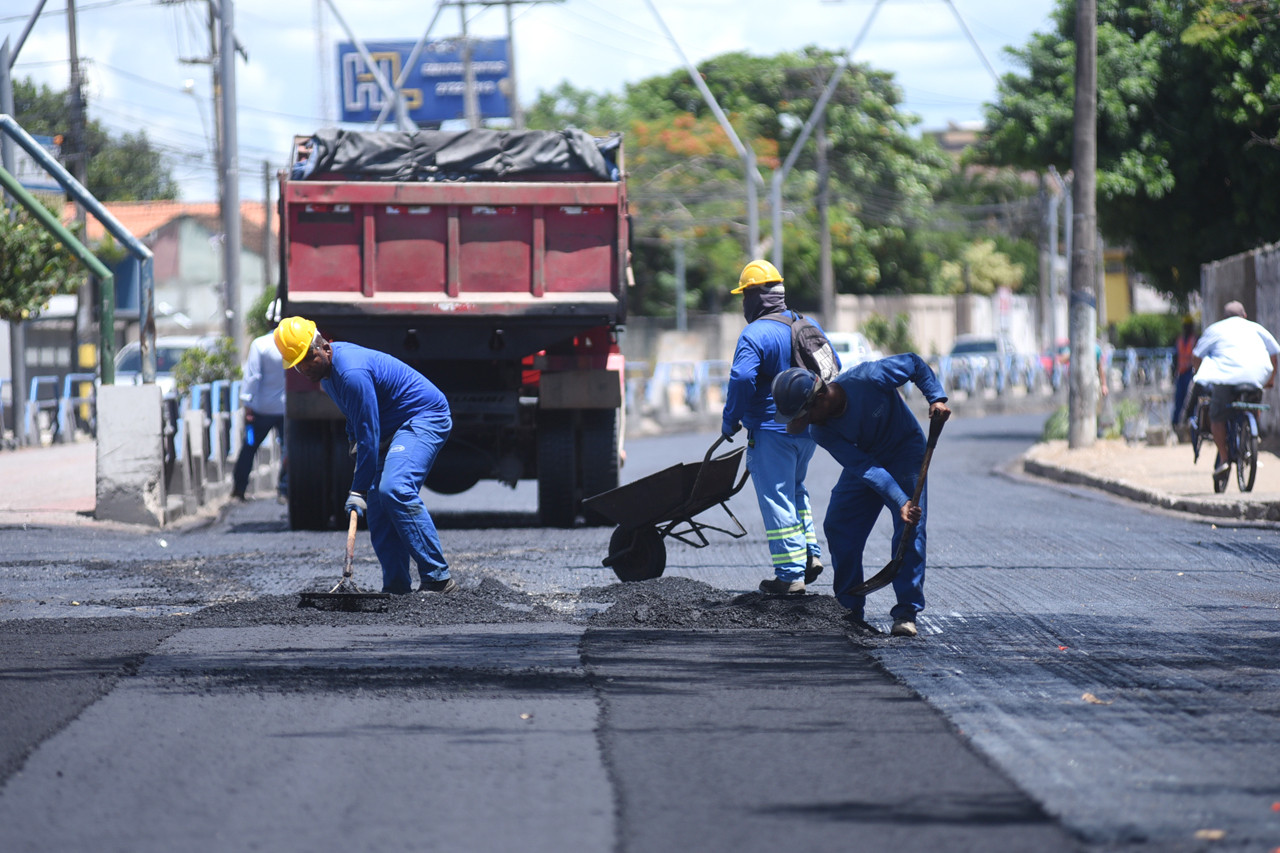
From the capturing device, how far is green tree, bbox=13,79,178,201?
48969mm

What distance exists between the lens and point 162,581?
9219 mm

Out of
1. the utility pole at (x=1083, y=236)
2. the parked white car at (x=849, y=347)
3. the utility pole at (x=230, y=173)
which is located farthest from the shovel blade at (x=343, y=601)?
the parked white car at (x=849, y=347)

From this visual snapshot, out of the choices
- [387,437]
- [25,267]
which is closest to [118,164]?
[25,267]

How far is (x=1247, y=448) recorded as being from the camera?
13.2 m

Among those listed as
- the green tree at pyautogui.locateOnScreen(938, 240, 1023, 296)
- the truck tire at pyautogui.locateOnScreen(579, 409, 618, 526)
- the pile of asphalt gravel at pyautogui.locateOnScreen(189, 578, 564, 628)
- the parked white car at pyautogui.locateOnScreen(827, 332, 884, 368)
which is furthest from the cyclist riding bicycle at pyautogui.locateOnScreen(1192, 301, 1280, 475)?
the green tree at pyautogui.locateOnScreen(938, 240, 1023, 296)

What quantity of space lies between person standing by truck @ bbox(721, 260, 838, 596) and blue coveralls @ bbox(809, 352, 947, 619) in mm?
606

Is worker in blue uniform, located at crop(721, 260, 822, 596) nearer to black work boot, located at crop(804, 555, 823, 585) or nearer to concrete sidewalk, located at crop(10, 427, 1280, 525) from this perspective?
black work boot, located at crop(804, 555, 823, 585)

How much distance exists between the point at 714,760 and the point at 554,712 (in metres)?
0.86

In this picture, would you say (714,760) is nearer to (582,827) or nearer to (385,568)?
(582,827)

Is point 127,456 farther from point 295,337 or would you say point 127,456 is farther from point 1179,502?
point 1179,502

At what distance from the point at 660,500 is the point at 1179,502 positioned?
6.55 metres

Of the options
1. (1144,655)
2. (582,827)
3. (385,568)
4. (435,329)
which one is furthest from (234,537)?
(582,827)

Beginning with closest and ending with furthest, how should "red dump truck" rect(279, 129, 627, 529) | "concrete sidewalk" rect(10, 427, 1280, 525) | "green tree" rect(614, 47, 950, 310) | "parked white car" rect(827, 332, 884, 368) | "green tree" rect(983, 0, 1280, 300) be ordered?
1. "red dump truck" rect(279, 129, 627, 529)
2. "concrete sidewalk" rect(10, 427, 1280, 525)
3. "green tree" rect(983, 0, 1280, 300)
4. "parked white car" rect(827, 332, 884, 368)
5. "green tree" rect(614, 47, 950, 310)

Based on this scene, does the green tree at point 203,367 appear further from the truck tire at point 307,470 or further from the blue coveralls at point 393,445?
the blue coveralls at point 393,445
